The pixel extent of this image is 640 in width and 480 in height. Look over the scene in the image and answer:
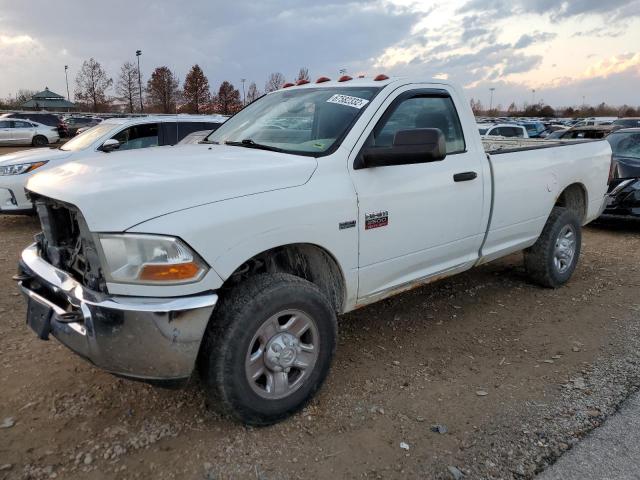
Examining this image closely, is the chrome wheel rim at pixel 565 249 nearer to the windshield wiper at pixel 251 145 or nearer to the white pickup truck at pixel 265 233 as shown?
the white pickup truck at pixel 265 233

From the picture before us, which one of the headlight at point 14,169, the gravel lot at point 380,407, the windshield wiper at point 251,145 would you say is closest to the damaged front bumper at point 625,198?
the gravel lot at point 380,407

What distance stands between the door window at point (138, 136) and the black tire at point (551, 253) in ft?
19.4

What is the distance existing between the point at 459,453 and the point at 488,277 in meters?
3.26

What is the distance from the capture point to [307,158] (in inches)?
123

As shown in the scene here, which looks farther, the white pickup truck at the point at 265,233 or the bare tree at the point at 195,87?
the bare tree at the point at 195,87

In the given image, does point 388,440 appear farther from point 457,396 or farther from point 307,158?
point 307,158

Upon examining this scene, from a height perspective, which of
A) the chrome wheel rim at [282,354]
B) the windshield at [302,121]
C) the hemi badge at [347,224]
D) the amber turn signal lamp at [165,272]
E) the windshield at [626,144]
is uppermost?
the windshield at [302,121]

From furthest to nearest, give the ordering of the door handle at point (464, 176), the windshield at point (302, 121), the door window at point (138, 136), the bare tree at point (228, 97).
Result: the bare tree at point (228, 97)
the door window at point (138, 136)
the door handle at point (464, 176)
the windshield at point (302, 121)

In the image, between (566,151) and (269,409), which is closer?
(269,409)

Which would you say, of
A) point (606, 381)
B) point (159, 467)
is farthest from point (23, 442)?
point (606, 381)

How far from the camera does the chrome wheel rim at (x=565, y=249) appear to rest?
5.17m

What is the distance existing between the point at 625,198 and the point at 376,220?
6179 millimetres

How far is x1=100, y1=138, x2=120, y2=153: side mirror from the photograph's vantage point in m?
7.60

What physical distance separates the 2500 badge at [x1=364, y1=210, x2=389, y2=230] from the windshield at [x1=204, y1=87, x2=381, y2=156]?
1.56ft
